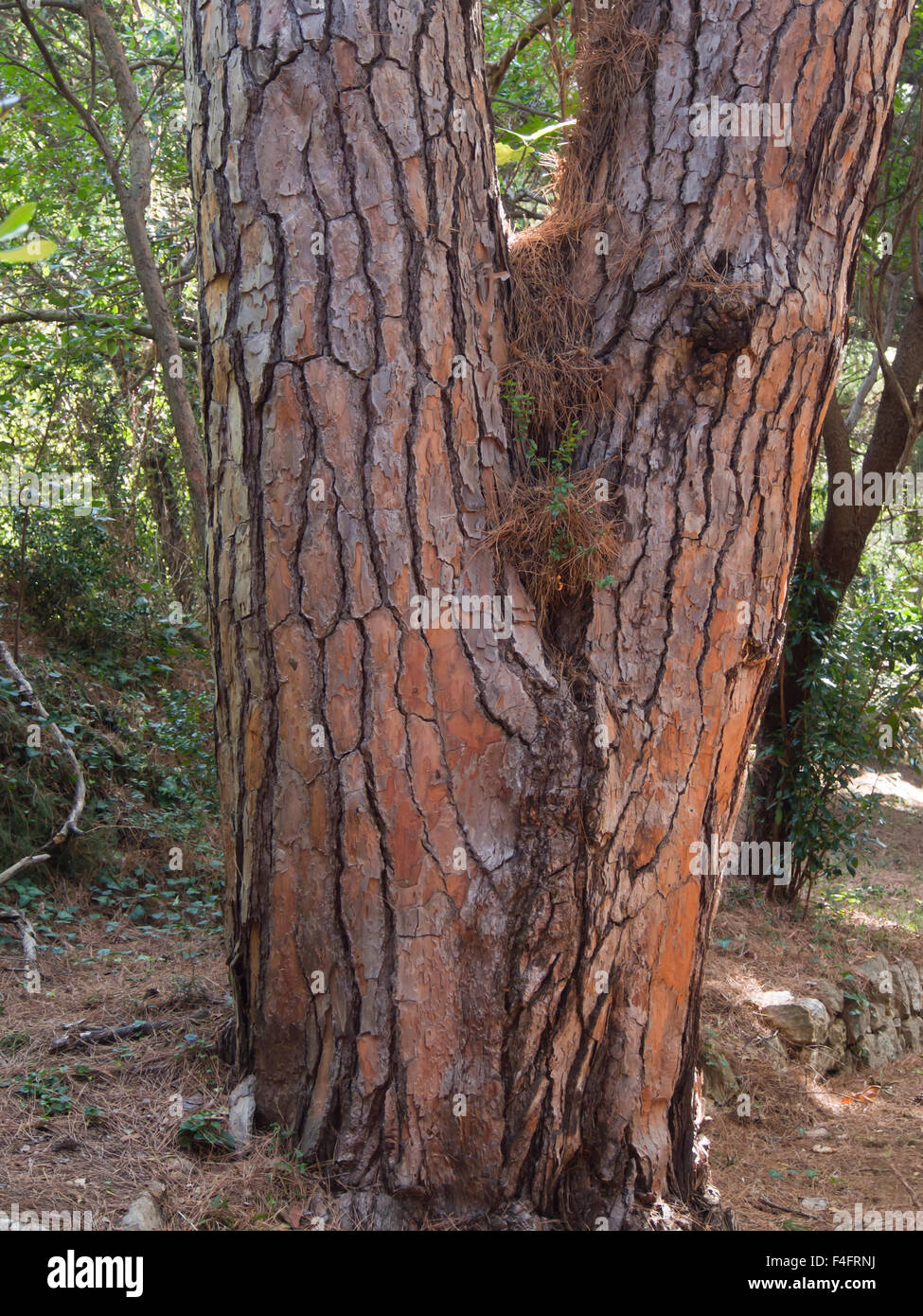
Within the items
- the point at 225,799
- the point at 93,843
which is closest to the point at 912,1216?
the point at 225,799

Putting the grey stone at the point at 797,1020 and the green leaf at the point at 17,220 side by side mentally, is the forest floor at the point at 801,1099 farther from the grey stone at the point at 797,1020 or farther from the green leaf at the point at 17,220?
Result: the green leaf at the point at 17,220

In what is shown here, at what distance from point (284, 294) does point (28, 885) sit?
3336mm

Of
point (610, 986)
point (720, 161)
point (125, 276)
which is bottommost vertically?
point (610, 986)

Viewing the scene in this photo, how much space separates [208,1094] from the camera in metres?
2.54

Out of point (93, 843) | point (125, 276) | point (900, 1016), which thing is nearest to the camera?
point (93, 843)

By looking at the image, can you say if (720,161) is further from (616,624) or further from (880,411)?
(880,411)

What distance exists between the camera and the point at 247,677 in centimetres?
232

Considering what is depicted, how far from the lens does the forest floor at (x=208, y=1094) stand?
220 cm

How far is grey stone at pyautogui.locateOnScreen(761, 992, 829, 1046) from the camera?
4.49 meters

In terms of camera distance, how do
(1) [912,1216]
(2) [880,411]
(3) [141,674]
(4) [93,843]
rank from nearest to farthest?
(1) [912,1216]
(4) [93,843]
(2) [880,411]
(3) [141,674]
